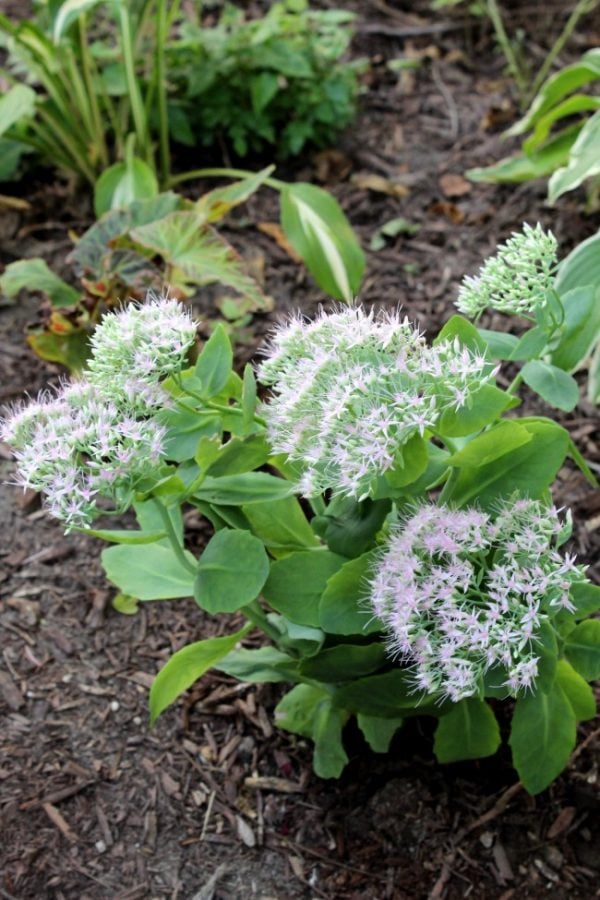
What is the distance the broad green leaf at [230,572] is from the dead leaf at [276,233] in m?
1.35

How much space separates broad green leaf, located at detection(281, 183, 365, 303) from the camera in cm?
210

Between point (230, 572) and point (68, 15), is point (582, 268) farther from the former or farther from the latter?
point (68, 15)

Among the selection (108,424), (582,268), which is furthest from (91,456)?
(582,268)

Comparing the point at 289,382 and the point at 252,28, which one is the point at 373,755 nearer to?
the point at 289,382

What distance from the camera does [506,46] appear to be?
8.84 feet

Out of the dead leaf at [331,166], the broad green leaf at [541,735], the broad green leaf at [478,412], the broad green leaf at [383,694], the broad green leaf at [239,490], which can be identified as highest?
the broad green leaf at [478,412]

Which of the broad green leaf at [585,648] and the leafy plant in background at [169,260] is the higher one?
the leafy plant in background at [169,260]

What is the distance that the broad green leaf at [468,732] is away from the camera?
137 centimetres

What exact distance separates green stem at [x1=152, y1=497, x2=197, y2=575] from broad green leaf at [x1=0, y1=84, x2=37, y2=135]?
130 cm

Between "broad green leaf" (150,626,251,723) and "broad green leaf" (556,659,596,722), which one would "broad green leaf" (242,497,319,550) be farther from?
"broad green leaf" (556,659,596,722)

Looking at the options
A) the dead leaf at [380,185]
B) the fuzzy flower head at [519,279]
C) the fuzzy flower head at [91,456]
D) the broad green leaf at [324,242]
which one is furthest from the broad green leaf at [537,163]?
the fuzzy flower head at [91,456]

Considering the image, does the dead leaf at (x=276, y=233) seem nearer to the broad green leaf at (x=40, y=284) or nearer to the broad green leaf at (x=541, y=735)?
the broad green leaf at (x=40, y=284)

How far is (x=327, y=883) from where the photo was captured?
1439mm

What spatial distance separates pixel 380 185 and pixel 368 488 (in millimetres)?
1611
